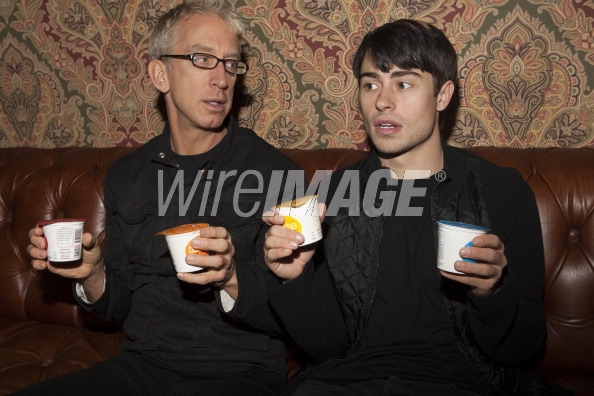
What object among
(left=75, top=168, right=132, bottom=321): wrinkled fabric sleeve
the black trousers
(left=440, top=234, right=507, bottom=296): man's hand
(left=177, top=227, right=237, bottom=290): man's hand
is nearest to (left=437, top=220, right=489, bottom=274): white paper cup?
(left=440, top=234, right=507, bottom=296): man's hand

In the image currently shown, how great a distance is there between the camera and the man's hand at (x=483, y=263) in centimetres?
137

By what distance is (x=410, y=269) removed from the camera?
5.74 feet

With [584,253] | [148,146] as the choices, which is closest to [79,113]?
[148,146]

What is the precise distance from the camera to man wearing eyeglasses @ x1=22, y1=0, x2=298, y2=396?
176 cm

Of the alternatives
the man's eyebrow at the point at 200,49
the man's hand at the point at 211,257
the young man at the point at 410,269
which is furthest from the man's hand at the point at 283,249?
the man's eyebrow at the point at 200,49

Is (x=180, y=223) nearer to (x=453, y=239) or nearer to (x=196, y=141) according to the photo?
(x=196, y=141)

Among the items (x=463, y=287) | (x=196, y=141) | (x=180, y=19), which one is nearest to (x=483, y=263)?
(x=463, y=287)

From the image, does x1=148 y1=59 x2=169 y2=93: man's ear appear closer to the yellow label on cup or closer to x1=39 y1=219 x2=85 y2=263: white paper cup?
x1=39 y1=219 x2=85 y2=263: white paper cup

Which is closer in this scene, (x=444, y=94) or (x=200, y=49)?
(x=444, y=94)

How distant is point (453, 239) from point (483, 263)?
11 centimetres

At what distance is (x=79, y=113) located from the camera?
2.83m

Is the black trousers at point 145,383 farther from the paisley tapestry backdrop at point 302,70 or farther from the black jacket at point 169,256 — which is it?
the paisley tapestry backdrop at point 302,70

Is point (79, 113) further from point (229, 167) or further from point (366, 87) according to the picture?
point (366, 87)

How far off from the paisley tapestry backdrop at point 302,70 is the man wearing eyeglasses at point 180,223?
0.41 meters
